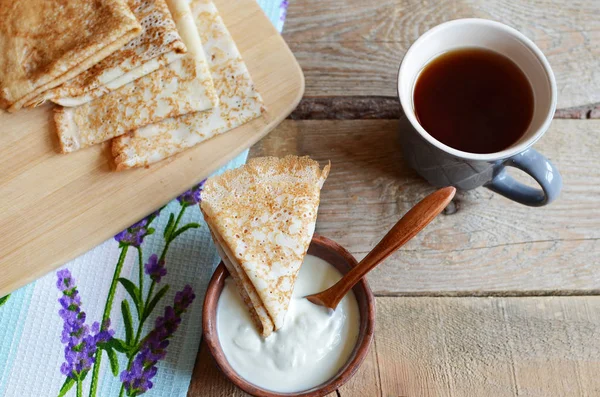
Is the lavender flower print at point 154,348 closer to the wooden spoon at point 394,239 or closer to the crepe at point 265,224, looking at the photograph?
the crepe at point 265,224

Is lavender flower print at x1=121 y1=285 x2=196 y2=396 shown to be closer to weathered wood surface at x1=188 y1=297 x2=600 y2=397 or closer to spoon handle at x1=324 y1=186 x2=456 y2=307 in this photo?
weathered wood surface at x1=188 y1=297 x2=600 y2=397

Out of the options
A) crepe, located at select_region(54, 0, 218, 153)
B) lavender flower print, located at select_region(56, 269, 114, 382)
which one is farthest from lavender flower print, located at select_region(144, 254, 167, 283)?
crepe, located at select_region(54, 0, 218, 153)

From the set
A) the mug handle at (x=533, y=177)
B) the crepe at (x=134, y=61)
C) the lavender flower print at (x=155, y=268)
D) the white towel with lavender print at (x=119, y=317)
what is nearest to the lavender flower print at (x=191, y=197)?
the white towel with lavender print at (x=119, y=317)

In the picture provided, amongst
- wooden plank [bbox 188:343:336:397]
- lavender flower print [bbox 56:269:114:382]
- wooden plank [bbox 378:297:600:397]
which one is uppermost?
lavender flower print [bbox 56:269:114:382]

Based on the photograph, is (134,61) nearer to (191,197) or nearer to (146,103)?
(146,103)

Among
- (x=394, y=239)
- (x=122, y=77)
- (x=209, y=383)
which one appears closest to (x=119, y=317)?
(x=209, y=383)
